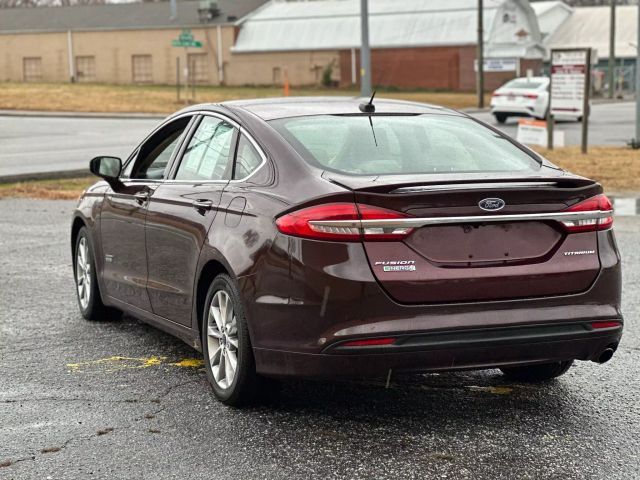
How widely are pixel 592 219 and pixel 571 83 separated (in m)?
19.1

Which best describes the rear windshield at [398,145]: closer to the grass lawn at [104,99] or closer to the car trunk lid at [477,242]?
the car trunk lid at [477,242]

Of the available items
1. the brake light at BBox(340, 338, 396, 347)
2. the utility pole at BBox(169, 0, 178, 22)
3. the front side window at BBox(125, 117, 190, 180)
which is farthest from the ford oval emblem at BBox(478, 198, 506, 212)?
the utility pole at BBox(169, 0, 178, 22)

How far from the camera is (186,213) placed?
616 centimetres

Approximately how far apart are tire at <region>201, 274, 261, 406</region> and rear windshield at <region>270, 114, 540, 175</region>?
81 cm

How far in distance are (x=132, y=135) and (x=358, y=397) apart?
1007 inches

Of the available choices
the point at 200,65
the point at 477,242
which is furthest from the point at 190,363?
the point at 200,65

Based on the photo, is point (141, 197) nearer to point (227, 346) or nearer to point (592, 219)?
point (227, 346)

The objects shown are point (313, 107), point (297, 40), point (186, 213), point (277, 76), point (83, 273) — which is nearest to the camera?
point (186, 213)

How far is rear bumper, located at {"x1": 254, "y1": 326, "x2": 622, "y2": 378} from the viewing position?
196 inches

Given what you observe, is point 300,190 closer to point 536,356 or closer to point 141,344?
point 536,356

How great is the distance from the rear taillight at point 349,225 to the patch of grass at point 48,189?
1235 cm

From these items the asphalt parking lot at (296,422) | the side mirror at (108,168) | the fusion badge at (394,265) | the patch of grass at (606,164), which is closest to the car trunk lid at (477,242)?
the fusion badge at (394,265)

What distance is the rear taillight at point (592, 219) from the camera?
5.29 meters

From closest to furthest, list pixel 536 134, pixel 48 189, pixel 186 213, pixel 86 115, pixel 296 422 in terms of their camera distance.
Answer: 1. pixel 296 422
2. pixel 186 213
3. pixel 48 189
4. pixel 536 134
5. pixel 86 115
